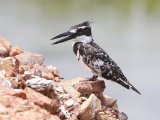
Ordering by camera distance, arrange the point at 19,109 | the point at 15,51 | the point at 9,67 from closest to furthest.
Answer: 1. the point at 19,109
2. the point at 9,67
3. the point at 15,51

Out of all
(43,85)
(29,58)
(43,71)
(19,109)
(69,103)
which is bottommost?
(19,109)

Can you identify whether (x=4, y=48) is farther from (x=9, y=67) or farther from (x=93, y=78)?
(x=93, y=78)

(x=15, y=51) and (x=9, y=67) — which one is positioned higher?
(x=15, y=51)

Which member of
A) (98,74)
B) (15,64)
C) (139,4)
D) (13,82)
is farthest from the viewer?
(139,4)

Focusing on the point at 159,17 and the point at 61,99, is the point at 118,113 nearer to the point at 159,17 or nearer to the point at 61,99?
the point at 61,99

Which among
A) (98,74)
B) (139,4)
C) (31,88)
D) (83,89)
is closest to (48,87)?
(31,88)

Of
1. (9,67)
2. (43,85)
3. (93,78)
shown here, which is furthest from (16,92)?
(93,78)

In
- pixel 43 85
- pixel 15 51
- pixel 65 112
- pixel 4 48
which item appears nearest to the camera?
pixel 65 112
